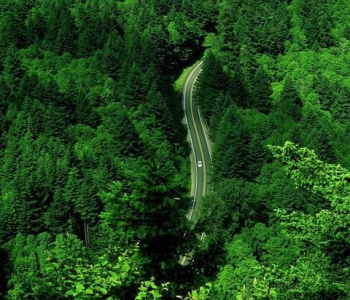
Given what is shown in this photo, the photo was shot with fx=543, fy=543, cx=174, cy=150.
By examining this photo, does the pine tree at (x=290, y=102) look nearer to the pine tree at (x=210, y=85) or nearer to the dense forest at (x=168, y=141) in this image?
the dense forest at (x=168, y=141)

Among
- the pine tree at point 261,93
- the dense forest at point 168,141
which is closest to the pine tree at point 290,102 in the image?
the dense forest at point 168,141

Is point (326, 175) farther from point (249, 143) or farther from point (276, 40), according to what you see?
point (276, 40)

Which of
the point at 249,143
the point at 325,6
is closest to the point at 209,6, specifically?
the point at 325,6

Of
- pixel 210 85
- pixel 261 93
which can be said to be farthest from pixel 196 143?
pixel 261 93

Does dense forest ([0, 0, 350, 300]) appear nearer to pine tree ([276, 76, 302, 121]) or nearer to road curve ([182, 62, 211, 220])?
pine tree ([276, 76, 302, 121])

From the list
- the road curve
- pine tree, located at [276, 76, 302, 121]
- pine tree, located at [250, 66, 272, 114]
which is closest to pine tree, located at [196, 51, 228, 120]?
the road curve
